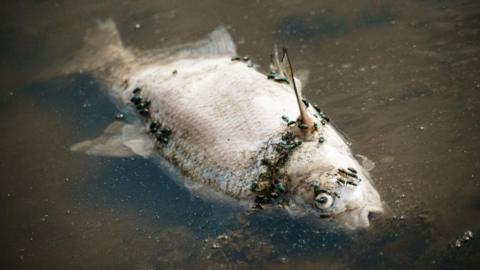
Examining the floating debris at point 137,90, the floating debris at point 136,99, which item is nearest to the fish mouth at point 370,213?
the floating debris at point 136,99

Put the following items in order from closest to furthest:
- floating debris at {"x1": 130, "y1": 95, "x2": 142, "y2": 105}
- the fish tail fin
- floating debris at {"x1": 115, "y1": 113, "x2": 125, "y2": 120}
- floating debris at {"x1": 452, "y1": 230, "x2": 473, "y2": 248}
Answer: floating debris at {"x1": 452, "y1": 230, "x2": 473, "y2": 248} < floating debris at {"x1": 130, "y1": 95, "x2": 142, "y2": 105} < floating debris at {"x1": 115, "y1": 113, "x2": 125, "y2": 120} < the fish tail fin

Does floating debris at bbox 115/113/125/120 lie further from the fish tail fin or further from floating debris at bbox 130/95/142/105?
the fish tail fin

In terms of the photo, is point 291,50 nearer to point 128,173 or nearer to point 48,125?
point 128,173

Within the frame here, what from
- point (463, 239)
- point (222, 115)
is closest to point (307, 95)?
point (222, 115)

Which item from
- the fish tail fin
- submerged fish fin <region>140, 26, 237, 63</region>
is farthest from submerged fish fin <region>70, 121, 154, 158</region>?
submerged fish fin <region>140, 26, 237, 63</region>

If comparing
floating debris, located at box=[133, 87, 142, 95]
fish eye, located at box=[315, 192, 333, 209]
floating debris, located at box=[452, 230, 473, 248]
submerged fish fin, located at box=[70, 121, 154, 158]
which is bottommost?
floating debris, located at box=[452, 230, 473, 248]

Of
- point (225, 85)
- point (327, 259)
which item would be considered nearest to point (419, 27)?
point (225, 85)

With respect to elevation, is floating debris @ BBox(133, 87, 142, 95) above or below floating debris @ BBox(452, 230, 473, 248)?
above

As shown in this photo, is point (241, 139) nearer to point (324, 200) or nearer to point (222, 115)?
point (222, 115)
